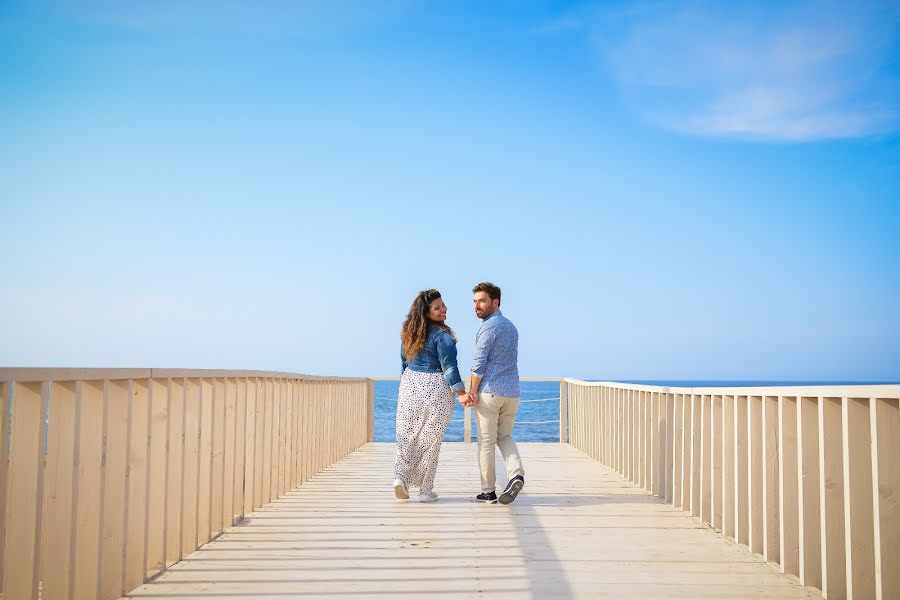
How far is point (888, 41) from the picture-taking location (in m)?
17.6

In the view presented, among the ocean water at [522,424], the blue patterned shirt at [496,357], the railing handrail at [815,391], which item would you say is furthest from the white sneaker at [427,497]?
the ocean water at [522,424]

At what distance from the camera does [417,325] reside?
5566 mm


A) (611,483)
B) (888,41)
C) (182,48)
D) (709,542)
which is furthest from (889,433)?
(182,48)

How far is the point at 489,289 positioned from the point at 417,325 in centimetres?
56

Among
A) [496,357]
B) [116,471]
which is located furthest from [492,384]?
[116,471]

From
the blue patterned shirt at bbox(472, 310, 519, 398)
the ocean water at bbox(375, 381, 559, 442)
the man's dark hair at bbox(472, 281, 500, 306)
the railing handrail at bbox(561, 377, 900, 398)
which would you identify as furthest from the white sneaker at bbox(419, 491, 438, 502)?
the ocean water at bbox(375, 381, 559, 442)

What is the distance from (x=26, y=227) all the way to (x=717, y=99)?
26.8 m

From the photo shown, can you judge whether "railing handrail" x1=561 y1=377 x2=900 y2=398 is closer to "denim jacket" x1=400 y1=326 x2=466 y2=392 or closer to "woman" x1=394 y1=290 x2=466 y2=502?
"denim jacket" x1=400 y1=326 x2=466 y2=392

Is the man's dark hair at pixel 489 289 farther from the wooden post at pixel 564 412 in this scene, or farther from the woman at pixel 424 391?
the wooden post at pixel 564 412

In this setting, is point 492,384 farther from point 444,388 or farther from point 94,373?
point 94,373

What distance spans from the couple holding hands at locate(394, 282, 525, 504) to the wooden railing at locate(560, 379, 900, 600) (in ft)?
3.83

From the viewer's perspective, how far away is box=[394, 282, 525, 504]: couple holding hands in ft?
17.9

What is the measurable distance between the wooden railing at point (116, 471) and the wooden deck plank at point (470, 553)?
0.62ft

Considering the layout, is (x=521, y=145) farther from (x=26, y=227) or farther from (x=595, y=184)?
(x=26, y=227)
